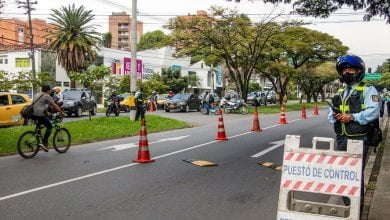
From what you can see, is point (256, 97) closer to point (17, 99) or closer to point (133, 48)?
point (133, 48)

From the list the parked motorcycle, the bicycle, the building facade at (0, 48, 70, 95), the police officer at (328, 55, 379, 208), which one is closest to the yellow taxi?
the bicycle

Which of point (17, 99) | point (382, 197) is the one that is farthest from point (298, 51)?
point (382, 197)

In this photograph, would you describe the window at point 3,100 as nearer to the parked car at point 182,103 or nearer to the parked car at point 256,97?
the parked car at point 182,103

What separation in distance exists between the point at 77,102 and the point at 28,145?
17.9 m

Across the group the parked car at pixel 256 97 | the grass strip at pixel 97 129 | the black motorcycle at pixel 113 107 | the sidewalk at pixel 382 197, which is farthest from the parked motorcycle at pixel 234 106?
the sidewalk at pixel 382 197

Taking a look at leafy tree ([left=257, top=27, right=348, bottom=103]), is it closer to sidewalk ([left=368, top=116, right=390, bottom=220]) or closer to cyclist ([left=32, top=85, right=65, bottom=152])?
cyclist ([left=32, top=85, right=65, bottom=152])

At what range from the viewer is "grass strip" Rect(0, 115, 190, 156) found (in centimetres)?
1425

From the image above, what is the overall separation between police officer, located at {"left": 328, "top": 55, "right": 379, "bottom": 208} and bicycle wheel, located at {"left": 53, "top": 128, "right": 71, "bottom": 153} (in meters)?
8.63

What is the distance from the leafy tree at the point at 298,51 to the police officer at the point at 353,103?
1512 inches

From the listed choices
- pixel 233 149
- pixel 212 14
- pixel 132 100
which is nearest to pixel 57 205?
pixel 233 149

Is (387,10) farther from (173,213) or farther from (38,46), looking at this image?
(38,46)

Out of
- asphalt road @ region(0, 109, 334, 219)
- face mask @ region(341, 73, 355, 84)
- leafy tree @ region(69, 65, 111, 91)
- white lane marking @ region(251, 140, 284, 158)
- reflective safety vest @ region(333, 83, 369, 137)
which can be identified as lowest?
white lane marking @ region(251, 140, 284, 158)

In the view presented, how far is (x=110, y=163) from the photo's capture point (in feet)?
34.9

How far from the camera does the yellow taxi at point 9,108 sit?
18828 mm
